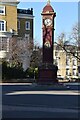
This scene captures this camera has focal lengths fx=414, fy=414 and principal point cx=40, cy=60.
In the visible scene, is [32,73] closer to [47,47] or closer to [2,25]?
[2,25]

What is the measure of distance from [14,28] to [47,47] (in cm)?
3758

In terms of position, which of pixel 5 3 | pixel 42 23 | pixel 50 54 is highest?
pixel 5 3

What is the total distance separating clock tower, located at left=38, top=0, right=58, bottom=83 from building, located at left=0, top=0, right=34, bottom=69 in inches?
899

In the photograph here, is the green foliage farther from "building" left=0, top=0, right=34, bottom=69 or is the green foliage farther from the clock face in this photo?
the clock face

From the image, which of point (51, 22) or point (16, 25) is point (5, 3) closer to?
point (16, 25)

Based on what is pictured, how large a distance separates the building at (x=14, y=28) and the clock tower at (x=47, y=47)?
22.8 meters

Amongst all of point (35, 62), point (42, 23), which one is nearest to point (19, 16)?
point (35, 62)

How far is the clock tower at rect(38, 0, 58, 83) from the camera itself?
43.8 m

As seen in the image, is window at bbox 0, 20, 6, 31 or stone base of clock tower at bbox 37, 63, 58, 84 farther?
window at bbox 0, 20, 6, 31

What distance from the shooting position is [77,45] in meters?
71.4

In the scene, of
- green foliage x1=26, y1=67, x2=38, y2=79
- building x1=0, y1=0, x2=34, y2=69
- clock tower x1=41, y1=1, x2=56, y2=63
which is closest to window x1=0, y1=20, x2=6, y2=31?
building x1=0, y1=0, x2=34, y2=69

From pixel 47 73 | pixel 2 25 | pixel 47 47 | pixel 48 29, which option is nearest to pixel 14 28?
pixel 2 25

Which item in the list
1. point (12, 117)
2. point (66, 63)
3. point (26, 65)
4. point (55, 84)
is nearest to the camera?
point (12, 117)

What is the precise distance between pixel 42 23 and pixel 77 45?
90.2 feet
